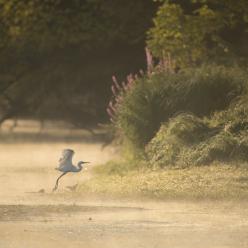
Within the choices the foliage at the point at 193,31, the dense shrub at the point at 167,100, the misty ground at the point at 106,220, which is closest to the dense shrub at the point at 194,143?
the dense shrub at the point at 167,100

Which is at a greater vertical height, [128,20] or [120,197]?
[128,20]

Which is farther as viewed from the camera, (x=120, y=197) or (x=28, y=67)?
(x=28, y=67)

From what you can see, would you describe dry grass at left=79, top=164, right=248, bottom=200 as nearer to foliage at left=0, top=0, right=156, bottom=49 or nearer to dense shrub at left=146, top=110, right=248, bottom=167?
dense shrub at left=146, top=110, right=248, bottom=167

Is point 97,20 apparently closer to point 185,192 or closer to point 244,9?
point 244,9

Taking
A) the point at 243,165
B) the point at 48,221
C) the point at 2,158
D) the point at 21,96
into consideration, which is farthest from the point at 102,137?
the point at 48,221

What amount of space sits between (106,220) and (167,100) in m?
7.05

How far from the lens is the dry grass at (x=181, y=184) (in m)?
15.9

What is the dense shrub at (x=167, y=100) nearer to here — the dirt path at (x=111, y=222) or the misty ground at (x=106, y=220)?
the misty ground at (x=106, y=220)

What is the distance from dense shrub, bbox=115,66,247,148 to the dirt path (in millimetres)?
2524

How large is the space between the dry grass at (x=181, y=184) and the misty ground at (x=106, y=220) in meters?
0.38

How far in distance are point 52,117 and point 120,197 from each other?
66.9ft

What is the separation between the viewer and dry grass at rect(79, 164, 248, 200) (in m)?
15.9

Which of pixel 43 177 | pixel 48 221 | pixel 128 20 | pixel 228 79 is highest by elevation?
pixel 128 20

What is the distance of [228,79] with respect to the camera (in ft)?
67.8
